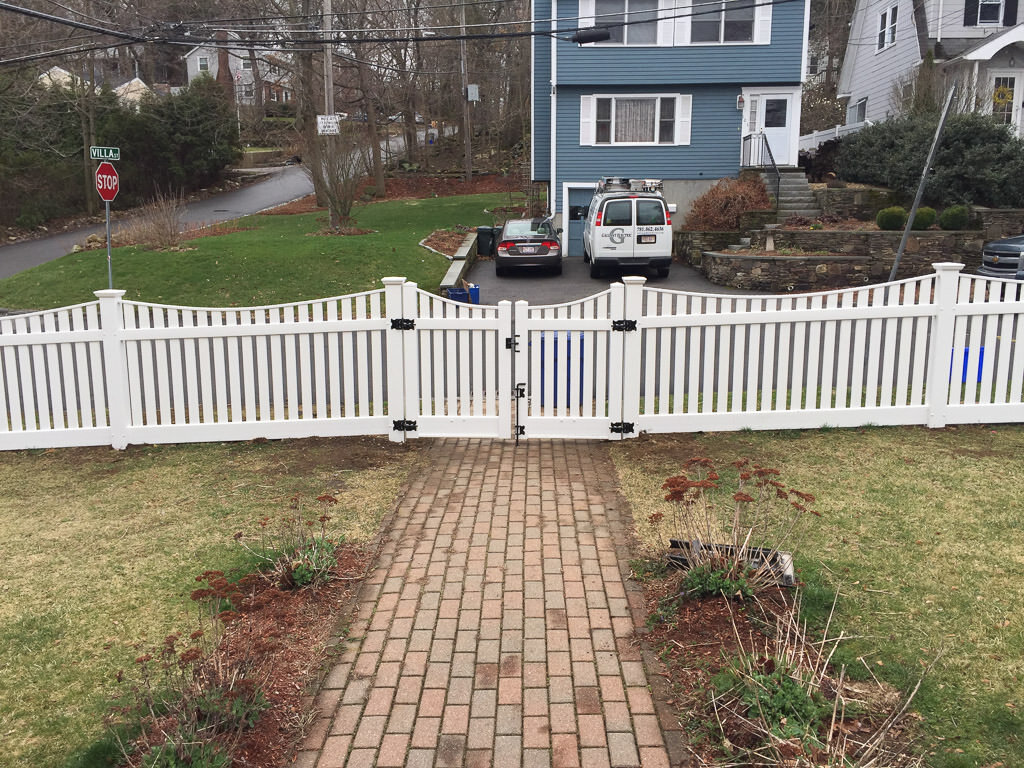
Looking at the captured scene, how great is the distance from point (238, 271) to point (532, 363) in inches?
486

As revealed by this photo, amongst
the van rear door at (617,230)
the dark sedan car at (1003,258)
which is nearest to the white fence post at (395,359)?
the van rear door at (617,230)

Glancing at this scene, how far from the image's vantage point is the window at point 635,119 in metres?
25.2

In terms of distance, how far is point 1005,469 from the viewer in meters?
6.47

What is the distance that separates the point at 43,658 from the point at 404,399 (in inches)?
159

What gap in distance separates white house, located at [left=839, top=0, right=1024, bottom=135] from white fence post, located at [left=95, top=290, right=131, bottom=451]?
23.5 m

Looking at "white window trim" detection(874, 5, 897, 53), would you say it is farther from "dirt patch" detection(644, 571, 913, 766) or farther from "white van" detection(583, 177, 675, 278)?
"dirt patch" detection(644, 571, 913, 766)

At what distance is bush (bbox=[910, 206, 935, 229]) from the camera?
19297 mm

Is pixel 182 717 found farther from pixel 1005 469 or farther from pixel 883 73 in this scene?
pixel 883 73

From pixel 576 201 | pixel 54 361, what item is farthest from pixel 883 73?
pixel 54 361

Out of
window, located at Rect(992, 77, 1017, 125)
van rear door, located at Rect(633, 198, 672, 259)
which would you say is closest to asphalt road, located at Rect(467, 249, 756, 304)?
van rear door, located at Rect(633, 198, 672, 259)

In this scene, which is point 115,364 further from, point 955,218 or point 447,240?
point 955,218

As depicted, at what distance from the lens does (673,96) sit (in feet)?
82.6

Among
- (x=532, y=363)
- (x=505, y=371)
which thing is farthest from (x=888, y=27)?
(x=505, y=371)

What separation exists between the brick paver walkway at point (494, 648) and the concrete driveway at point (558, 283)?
11925 mm
